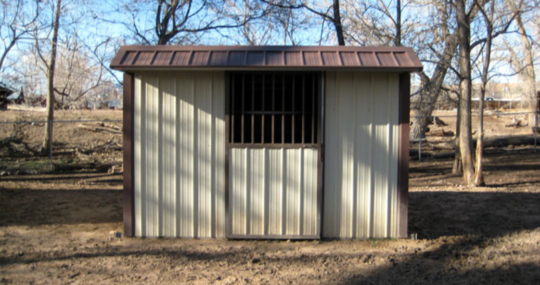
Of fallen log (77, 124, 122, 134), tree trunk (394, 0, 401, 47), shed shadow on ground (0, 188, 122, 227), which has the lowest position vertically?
shed shadow on ground (0, 188, 122, 227)

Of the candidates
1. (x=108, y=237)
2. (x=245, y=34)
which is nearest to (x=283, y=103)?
(x=108, y=237)

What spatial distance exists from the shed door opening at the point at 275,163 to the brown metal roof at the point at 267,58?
Answer: 0.24m

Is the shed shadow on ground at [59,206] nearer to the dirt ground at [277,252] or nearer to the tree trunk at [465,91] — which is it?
the dirt ground at [277,252]

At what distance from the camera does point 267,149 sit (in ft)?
19.5

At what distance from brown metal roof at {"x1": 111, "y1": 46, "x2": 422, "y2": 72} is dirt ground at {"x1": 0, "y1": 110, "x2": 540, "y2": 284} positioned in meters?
2.25

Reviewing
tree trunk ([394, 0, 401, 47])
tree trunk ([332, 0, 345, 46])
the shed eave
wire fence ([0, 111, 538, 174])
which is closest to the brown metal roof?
the shed eave

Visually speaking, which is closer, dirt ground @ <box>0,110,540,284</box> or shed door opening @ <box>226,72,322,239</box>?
dirt ground @ <box>0,110,540,284</box>

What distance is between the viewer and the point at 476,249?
227 inches

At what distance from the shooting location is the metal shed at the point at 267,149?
5.95 metres

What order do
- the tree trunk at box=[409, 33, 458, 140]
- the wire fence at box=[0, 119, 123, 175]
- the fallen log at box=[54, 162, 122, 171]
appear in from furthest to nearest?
the wire fence at box=[0, 119, 123, 175]
the fallen log at box=[54, 162, 122, 171]
the tree trunk at box=[409, 33, 458, 140]

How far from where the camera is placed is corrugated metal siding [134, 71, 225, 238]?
6.00m

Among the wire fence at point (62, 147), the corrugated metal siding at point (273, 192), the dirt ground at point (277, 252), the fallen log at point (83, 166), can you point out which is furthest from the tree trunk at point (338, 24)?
the corrugated metal siding at point (273, 192)

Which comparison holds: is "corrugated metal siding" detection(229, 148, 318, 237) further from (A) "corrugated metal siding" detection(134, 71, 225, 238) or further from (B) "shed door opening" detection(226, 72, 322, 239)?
(A) "corrugated metal siding" detection(134, 71, 225, 238)

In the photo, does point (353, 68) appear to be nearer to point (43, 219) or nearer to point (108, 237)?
point (108, 237)
